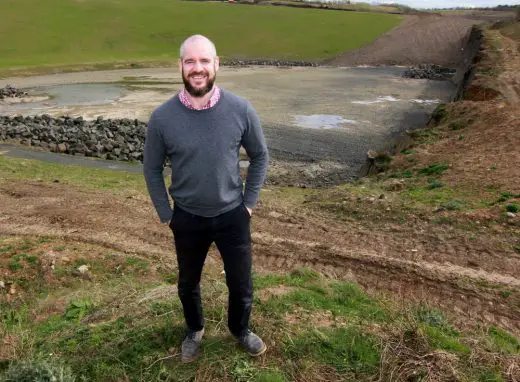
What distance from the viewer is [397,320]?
176 inches

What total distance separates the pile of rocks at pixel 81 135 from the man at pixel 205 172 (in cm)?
1553

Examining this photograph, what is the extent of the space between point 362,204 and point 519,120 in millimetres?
7351

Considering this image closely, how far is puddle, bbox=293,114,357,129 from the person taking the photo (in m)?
23.5

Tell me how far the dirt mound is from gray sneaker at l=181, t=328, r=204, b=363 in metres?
51.9

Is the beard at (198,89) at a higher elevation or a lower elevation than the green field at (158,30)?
lower

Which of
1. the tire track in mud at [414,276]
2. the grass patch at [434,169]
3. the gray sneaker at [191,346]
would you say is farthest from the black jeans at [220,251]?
the grass patch at [434,169]

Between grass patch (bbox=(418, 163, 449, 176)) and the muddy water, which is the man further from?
the muddy water

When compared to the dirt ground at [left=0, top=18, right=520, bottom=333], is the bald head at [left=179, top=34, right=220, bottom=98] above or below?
above

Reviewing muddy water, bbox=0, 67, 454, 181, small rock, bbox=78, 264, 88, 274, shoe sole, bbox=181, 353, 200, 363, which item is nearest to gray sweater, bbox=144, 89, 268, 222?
shoe sole, bbox=181, 353, 200, 363

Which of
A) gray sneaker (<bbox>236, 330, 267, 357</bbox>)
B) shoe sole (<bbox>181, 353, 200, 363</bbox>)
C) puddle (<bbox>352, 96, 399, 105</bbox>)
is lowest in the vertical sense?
puddle (<bbox>352, 96, 399, 105</bbox>)

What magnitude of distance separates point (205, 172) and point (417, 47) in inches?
2399

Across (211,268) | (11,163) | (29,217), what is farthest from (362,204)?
(11,163)

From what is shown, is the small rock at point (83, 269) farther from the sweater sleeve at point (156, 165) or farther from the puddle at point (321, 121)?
the puddle at point (321, 121)

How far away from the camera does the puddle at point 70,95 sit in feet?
96.1
